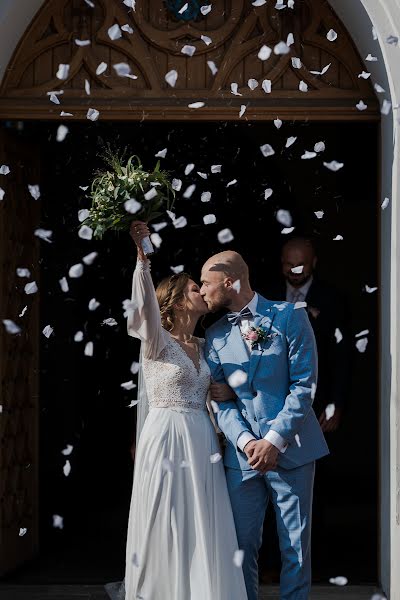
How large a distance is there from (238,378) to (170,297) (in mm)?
529

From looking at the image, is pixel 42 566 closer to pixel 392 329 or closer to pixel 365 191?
pixel 392 329

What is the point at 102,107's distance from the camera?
6.42 m

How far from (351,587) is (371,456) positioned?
4.80 metres

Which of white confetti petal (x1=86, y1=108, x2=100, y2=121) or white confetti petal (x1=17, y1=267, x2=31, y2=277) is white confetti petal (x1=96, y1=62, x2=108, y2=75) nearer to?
white confetti petal (x1=86, y1=108, x2=100, y2=121)

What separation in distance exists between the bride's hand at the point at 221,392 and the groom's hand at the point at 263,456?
0.29m

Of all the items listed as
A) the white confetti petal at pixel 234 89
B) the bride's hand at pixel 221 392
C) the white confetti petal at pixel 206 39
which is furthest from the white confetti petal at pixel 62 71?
the bride's hand at pixel 221 392

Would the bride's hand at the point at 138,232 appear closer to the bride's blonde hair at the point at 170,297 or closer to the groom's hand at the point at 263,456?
the bride's blonde hair at the point at 170,297

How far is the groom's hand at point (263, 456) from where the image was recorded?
210 inches

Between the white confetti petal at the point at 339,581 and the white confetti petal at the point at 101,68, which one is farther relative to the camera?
the white confetti petal at the point at 339,581

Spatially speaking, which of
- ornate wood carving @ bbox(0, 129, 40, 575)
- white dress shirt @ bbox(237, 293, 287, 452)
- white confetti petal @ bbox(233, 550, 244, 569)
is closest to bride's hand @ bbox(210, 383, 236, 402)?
white dress shirt @ bbox(237, 293, 287, 452)

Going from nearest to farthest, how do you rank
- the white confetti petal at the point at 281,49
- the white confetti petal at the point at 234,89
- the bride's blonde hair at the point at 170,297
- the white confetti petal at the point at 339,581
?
the bride's blonde hair at the point at 170,297 → the white confetti petal at the point at 281,49 → the white confetti petal at the point at 234,89 → the white confetti petal at the point at 339,581

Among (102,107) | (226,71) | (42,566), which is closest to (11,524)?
(42,566)

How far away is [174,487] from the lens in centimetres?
542

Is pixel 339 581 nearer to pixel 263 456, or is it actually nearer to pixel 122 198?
pixel 263 456
